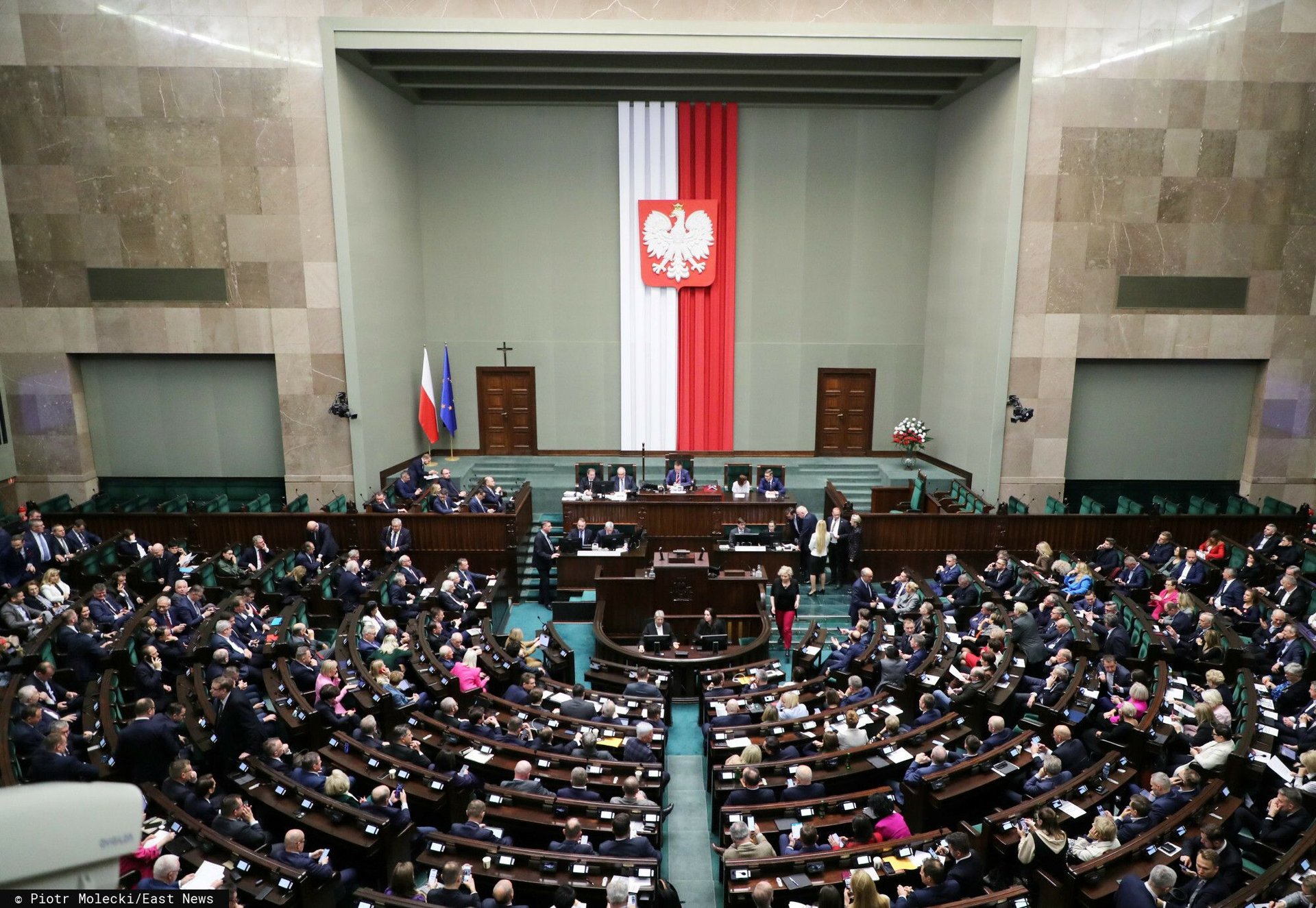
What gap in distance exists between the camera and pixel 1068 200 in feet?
48.3

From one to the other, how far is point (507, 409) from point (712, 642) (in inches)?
397

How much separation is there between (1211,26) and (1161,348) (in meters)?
5.62

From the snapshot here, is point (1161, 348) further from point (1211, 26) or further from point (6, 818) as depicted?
point (6, 818)

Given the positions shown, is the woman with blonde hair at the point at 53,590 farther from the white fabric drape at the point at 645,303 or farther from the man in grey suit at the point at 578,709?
the white fabric drape at the point at 645,303

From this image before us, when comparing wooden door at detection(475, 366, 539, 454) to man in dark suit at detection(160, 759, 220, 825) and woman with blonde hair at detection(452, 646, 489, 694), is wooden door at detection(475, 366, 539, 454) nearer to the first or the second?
woman with blonde hair at detection(452, 646, 489, 694)

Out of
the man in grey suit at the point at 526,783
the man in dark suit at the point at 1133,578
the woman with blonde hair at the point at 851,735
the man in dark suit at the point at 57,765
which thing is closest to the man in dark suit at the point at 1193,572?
the man in dark suit at the point at 1133,578

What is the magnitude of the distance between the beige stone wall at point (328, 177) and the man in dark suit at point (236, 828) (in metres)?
10.3

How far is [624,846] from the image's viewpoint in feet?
19.9

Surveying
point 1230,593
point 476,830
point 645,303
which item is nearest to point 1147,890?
point 476,830

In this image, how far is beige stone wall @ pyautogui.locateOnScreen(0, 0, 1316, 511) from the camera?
1424 cm

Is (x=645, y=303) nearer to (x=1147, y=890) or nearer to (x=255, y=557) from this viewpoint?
(x=255, y=557)

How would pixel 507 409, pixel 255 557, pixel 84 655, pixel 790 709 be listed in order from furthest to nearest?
pixel 507 409, pixel 255 557, pixel 84 655, pixel 790 709

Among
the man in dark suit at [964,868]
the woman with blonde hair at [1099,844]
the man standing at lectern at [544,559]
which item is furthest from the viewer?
the man standing at lectern at [544,559]

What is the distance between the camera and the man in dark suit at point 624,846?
19.8ft
